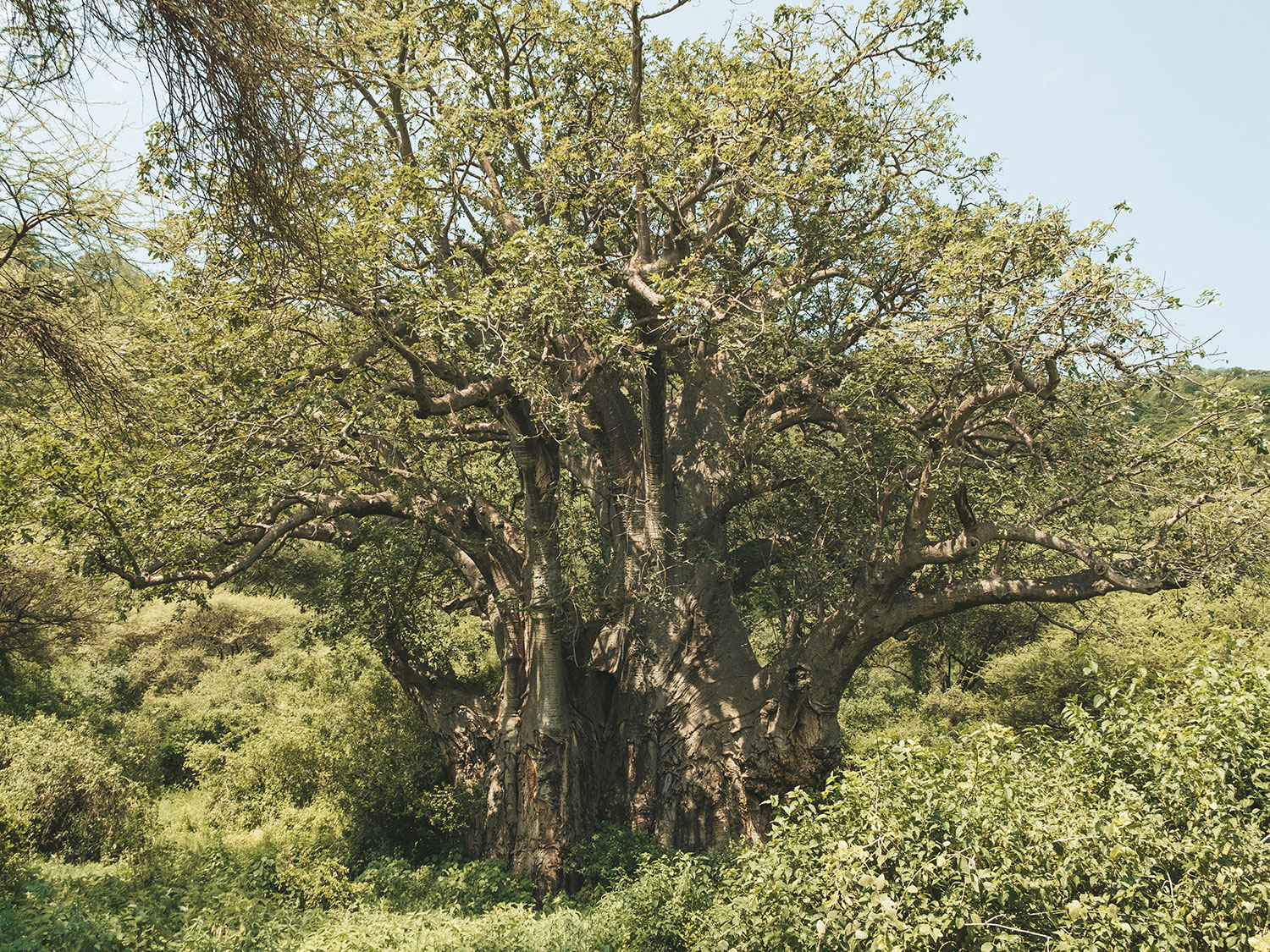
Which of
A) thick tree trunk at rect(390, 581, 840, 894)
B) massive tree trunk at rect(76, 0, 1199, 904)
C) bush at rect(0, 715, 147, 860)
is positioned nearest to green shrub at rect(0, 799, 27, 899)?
bush at rect(0, 715, 147, 860)

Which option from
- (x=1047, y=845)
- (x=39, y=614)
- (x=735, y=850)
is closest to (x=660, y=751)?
(x=735, y=850)

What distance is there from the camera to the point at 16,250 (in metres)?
3.83

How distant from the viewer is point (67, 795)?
9.62 meters

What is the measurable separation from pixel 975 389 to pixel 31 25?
660 centimetres

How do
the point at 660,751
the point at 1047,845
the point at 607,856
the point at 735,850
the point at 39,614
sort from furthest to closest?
the point at 39,614 < the point at 660,751 < the point at 607,856 < the point at 735,850 < the point at 1047,845

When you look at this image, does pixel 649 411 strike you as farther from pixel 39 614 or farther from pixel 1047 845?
pixel 39 614

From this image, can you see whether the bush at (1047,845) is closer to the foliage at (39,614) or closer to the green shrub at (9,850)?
the green shrub at (9,850)

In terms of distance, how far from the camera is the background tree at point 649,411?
671cm

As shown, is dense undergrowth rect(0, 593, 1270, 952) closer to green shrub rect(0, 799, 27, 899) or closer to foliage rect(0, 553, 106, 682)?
green shrub rect(0, 799, 27, 899)

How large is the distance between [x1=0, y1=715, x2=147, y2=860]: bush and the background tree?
3687 mm

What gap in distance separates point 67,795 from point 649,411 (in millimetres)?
8390

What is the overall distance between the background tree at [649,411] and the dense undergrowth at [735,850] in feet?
3.90

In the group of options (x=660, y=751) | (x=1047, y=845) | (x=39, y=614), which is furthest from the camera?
(x=39, y=614)

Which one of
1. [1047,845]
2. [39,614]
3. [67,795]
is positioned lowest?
[67,795]
